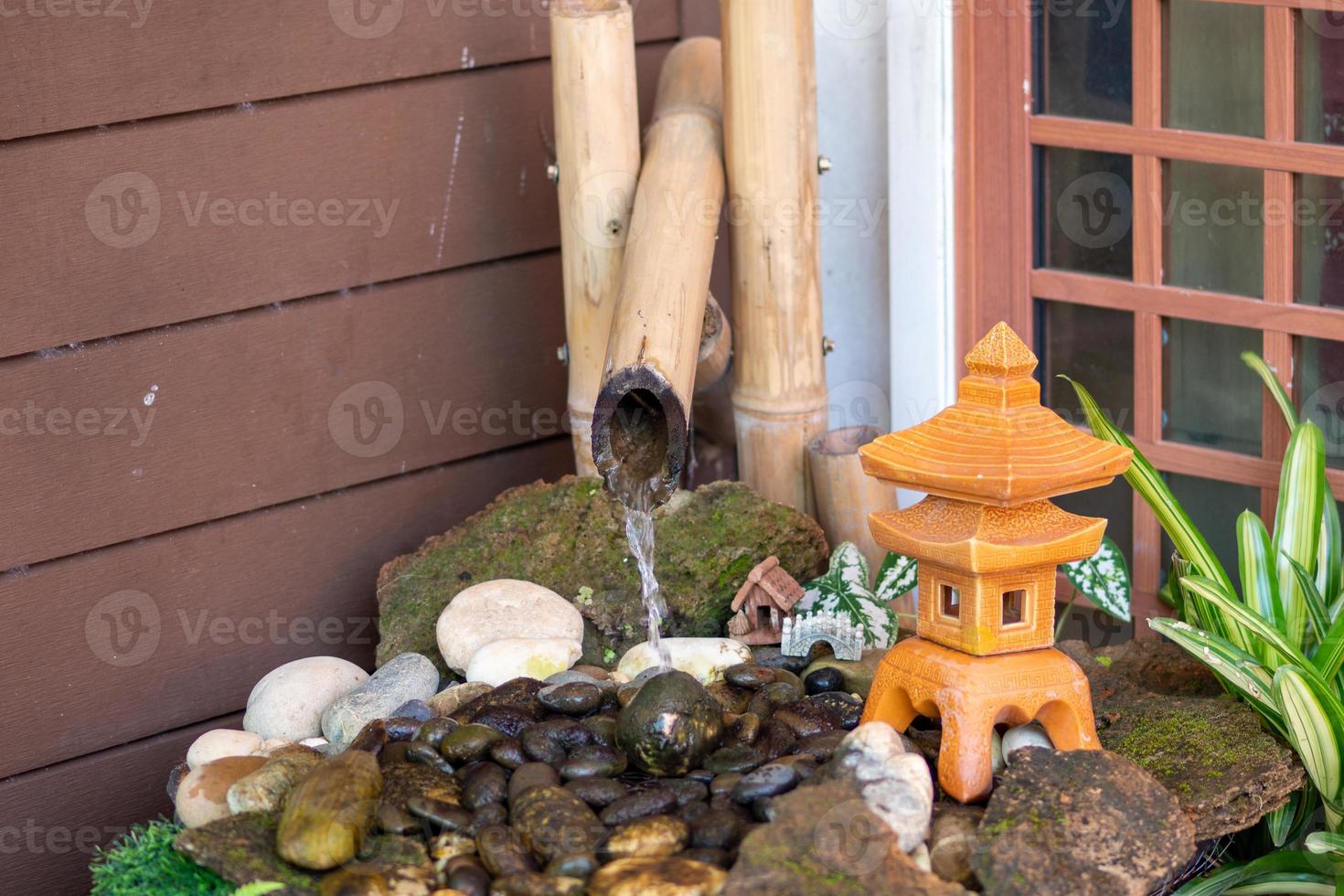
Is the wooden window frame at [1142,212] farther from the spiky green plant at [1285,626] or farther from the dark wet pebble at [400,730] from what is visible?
the dark wet pebble at [400,730]

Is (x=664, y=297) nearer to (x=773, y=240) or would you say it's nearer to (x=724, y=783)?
(x=773, y=240)

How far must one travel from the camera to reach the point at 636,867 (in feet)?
6.73

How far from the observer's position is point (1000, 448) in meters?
2.21

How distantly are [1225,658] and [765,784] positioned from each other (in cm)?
87

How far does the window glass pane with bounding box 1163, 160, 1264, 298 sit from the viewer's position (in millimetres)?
3062

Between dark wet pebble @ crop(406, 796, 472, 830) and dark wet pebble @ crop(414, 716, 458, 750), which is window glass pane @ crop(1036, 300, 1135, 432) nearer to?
dark wet pebble @ crop(414, 716, 458, 750)

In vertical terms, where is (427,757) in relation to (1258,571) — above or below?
below

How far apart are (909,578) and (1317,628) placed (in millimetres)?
759

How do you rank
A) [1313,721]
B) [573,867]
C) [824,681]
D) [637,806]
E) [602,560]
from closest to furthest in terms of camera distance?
[573,867]
[637,806]
[1313,721]
[824,681]
[602,560]

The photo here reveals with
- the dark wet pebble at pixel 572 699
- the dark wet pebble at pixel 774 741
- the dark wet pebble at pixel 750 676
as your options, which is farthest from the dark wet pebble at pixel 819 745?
the dark wet pebble at pixel 572 699

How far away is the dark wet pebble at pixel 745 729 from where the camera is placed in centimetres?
244

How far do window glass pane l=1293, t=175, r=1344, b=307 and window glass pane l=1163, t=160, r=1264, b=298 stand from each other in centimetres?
8

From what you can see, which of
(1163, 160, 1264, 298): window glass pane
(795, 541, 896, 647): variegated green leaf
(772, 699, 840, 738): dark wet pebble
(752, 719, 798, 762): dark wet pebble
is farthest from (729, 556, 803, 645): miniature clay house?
(1163, 160, 1264, 298): window glass pane

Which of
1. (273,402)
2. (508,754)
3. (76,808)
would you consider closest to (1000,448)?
(508,754)
